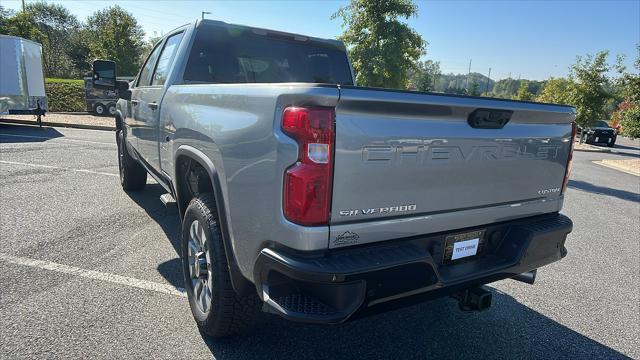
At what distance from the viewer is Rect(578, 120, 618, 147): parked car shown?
24.8 m

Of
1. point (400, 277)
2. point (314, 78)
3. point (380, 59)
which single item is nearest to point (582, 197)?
point (380, 59)

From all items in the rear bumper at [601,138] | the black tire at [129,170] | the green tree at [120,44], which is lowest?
the rear bumper at [601,138]

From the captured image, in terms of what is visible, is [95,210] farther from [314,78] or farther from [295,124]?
[295,124]

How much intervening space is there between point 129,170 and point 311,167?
5.04 m

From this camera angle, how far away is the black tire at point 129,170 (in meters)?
5.93

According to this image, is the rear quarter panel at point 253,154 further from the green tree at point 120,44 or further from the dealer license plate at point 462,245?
the green tree at point 120,44

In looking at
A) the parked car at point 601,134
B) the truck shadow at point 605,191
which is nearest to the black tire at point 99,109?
the truck shadow at point 605,191

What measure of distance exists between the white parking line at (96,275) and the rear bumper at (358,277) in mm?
1672

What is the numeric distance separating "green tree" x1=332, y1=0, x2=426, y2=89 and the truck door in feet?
24.0

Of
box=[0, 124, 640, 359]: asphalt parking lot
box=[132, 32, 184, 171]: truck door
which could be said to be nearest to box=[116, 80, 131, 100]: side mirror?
box=[132, 32, 184, 171]: truck door

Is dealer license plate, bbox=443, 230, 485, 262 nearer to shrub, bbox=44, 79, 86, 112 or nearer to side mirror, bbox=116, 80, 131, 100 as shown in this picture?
side mirror, bbox=116, 80, 131, 100

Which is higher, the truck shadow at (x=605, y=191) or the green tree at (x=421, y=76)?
the green tree at (x=421, y=76)

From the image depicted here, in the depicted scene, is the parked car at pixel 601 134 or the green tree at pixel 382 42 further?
the parked car at pixel 601 134

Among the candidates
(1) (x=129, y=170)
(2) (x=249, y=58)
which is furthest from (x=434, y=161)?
(1) (x=129, y=170)
